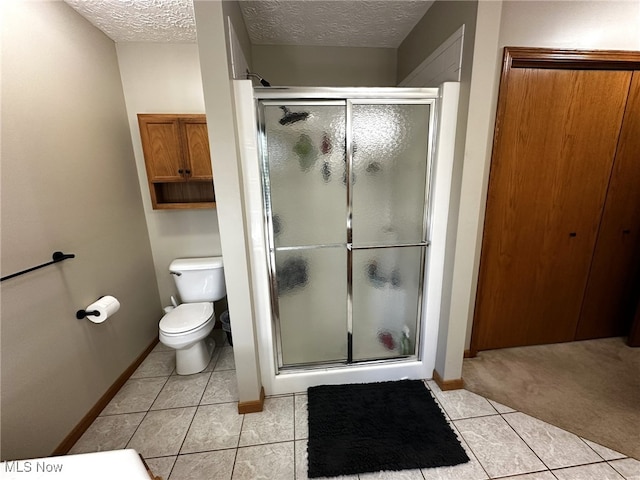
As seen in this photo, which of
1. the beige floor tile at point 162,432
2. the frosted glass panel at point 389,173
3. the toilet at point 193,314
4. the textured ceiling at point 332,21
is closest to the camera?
the beige floor tile at point 162,432

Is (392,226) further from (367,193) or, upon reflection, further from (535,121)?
(535,121)

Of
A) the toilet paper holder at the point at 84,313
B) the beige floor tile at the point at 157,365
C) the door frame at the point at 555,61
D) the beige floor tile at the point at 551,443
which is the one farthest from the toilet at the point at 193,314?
the door frame at the point at 555,61

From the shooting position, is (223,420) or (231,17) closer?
(231,17)

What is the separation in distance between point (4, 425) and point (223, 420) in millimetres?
951

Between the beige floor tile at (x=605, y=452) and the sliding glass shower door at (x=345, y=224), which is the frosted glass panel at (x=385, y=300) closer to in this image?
the sliding glass shower door at (x=345, y=224)

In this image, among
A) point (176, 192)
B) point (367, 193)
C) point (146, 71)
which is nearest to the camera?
point (367, 193)

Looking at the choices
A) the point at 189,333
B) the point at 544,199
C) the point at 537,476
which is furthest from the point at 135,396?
the point at 544,199

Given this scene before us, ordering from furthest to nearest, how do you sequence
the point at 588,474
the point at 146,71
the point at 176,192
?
the point at 176,192 < the point at 146,71 < the point at 588,474

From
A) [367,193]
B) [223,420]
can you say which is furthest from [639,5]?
[223,420]

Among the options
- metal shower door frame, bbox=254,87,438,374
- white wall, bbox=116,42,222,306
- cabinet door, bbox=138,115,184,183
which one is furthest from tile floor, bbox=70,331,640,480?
cabinet door, bbox=138,115,184,183

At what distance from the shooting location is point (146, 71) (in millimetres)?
2066

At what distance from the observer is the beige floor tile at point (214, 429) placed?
4.69ft

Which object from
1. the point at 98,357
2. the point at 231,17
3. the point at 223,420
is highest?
the point at 231,17

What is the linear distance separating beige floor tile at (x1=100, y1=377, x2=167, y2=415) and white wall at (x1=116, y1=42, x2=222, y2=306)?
3.53 ft
